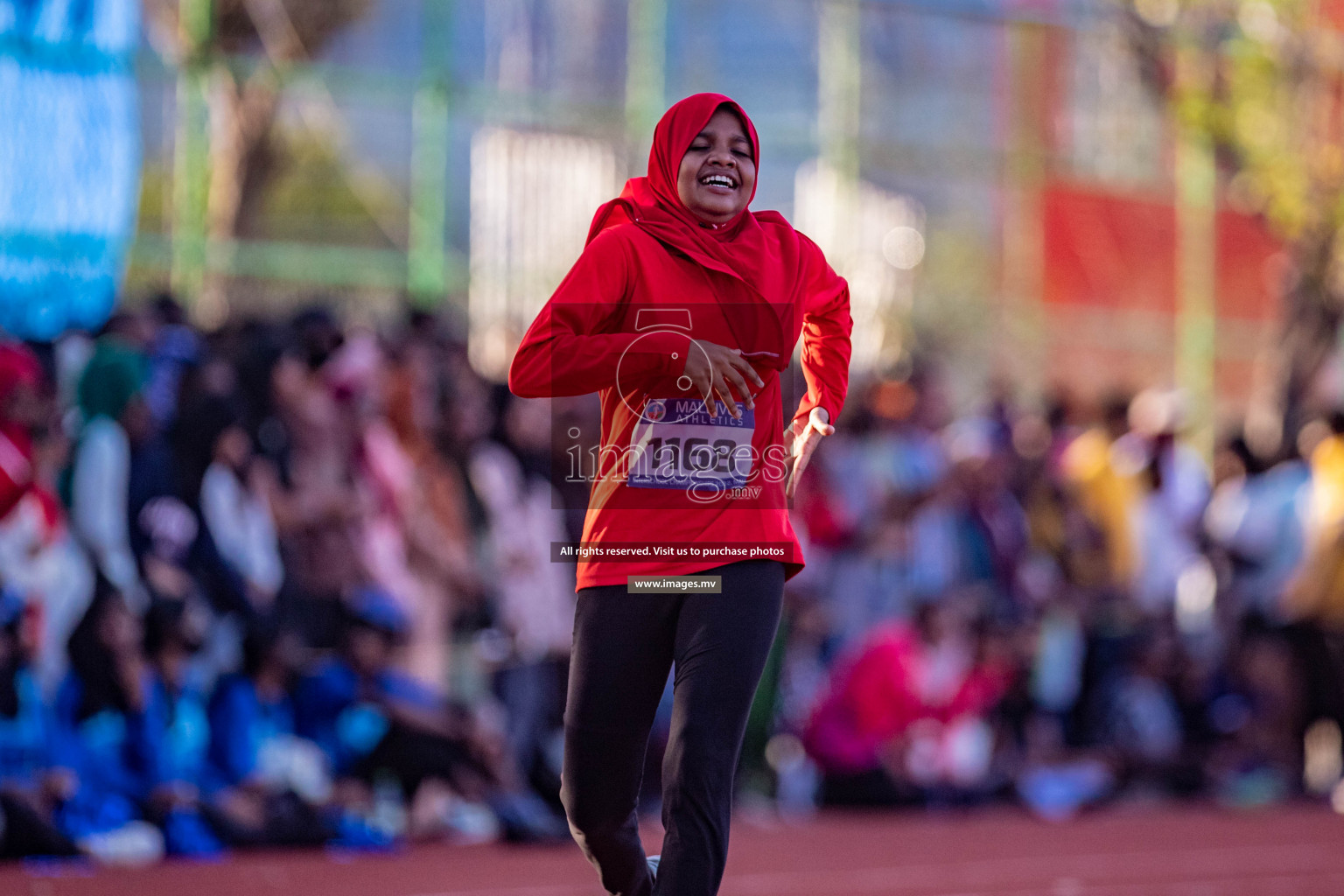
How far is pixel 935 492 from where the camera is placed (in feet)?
33.8

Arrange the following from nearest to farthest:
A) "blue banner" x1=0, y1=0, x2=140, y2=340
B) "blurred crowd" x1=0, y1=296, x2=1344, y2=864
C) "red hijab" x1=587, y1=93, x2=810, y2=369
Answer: "red hijab" x1=587, y1=93, x2=810, y2=369
"blurred crowd" x1=0, y1=296, x2=1344, y2=864
"blue banner" x1=0, y1=0, x2=140, y2=340

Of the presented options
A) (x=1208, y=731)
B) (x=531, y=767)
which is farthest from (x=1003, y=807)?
(x=531, y=767)

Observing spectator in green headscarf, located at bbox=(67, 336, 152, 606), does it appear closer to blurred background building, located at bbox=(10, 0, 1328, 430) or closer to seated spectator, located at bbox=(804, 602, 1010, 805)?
blurred background building, located at bbox=(10, 0, 1328, 430)

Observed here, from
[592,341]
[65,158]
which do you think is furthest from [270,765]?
Result: [592,341]

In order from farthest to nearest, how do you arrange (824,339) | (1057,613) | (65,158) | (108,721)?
(1057,613)
(65,158)
(108,721)
(824,339)

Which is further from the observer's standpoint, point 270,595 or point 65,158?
point 65,158

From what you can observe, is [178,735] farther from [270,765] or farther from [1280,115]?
[1280,115]

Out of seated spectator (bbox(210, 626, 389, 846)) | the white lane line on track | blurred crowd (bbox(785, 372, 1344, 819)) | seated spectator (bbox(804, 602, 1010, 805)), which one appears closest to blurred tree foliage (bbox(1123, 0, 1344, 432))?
blurred crowd (bbox(785, 372, 1344, 819))

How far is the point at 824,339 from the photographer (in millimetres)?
4504

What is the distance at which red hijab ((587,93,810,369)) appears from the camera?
4113mm

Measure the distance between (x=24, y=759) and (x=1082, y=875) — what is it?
463cm

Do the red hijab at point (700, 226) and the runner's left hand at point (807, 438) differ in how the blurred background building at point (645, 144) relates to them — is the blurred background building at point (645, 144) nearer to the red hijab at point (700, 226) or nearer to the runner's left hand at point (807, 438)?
the red hijab at point (700, 226)

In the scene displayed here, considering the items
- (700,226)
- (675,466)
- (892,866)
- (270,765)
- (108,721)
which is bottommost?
(892,866)

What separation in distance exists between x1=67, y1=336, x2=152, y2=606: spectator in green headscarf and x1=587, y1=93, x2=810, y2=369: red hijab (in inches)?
161
